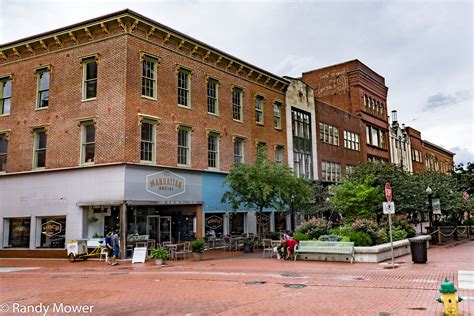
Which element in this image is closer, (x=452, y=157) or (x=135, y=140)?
(x=135, y=140)

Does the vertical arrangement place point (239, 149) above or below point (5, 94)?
below

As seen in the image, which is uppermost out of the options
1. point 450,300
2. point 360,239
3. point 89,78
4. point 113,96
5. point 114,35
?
point 114,35

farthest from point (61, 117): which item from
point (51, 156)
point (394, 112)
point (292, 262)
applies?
point (394, 112)

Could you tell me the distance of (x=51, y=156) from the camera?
24.2 meters

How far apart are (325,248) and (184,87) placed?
13436mm

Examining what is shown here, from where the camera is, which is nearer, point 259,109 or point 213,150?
point 213,150

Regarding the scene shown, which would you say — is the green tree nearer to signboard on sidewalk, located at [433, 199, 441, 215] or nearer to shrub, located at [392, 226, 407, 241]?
signboard on sidewalk, located at [433, 199, 441, 215]

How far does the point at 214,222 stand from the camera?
27406 mm

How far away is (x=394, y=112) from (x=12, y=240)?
30684mm

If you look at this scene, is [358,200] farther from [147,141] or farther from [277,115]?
[147,141]

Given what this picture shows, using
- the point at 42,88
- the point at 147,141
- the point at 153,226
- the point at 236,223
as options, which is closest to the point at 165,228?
the point at 153,226

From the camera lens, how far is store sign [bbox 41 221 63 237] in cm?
2334

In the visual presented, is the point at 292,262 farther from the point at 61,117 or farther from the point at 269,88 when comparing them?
the point at 269,88

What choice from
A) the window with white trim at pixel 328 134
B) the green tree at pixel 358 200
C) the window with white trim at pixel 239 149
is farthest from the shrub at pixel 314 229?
the window with white trim at pixel 328 134
